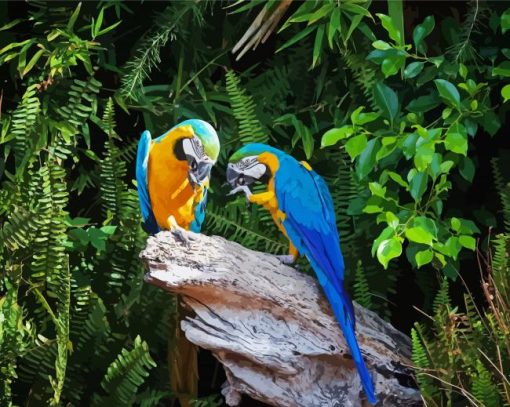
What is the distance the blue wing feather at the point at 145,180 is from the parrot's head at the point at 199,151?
12 cm

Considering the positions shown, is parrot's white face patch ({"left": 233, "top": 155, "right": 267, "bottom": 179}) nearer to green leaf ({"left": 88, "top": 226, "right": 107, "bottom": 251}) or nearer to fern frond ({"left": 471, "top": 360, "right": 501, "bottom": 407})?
green leaf ({"left": 88, "top": 226, "right": 107, "bottom": 251})

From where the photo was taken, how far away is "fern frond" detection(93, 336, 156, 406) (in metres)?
2.52

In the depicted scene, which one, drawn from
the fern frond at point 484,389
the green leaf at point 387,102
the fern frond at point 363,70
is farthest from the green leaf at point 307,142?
the fern frond at point 484,389

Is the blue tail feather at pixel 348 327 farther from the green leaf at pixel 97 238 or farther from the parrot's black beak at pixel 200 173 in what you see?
the green leaf at pixel 97 238

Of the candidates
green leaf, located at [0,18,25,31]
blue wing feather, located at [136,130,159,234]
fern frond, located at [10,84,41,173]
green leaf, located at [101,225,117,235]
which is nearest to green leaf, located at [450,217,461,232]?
blue wing feather, located at [136,130,159,234]

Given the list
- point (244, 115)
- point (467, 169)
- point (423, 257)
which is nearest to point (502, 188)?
point (467, 169)

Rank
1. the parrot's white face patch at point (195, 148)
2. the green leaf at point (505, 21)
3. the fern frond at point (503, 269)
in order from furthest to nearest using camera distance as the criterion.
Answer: the green leaf at point (505, 21), the parrot's white face patch at point (195, 148), the fern frond at point (503, 269)

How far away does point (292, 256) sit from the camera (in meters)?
2.58

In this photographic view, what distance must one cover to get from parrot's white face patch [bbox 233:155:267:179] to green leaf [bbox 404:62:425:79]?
506 millimetres

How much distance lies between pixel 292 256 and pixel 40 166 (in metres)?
0.96

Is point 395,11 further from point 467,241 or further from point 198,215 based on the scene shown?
point 198,215

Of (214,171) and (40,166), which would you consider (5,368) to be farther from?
(214,171)

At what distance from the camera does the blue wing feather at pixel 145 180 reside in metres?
2.58

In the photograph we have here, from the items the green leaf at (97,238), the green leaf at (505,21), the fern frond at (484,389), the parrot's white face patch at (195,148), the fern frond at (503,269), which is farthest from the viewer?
the green leaf at (97,238)
